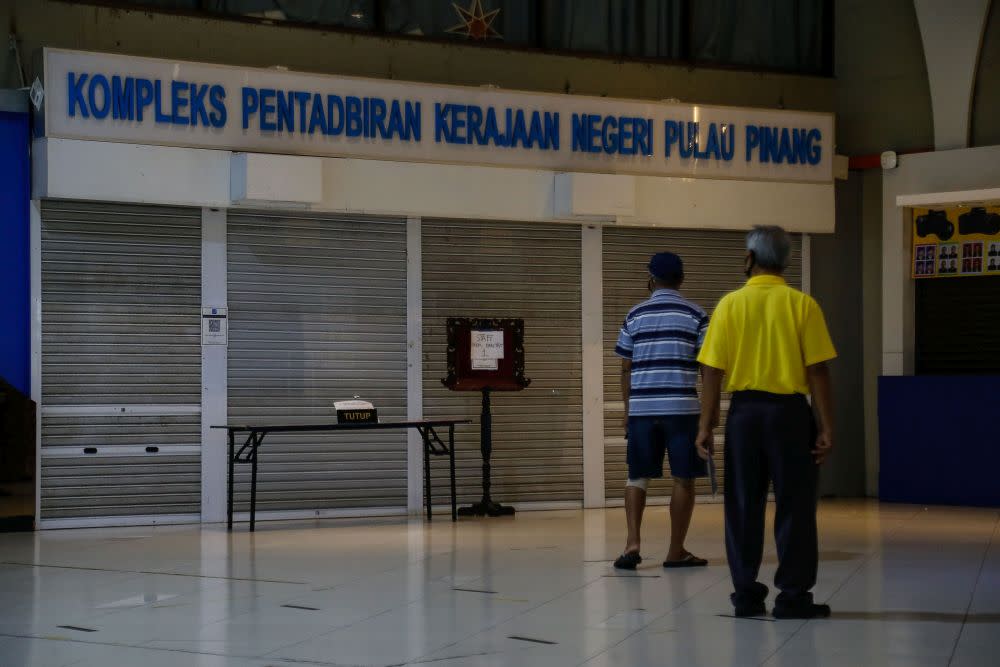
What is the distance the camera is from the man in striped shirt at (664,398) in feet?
24.7

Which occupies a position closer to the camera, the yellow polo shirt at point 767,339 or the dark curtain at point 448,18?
the yellow polo shirt at point 767,339

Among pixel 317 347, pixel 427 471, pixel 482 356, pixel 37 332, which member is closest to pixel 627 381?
pixel 427 471

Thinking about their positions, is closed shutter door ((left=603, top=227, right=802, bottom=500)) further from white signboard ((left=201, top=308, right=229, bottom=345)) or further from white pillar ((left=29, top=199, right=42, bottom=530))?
white pillar ((left=29, top=199, right=42, bottom=530))

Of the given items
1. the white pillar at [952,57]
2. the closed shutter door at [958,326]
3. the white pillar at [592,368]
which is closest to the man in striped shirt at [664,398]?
the white pillar at [592,368]

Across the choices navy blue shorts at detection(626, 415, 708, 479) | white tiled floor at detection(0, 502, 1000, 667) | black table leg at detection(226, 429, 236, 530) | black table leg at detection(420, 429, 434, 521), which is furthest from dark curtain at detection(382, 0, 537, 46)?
navy blue shorts at detection(626, 415, 708, 479)

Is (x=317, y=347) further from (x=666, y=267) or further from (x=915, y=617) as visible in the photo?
(x=915, y=617)

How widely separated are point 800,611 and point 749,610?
23 cm

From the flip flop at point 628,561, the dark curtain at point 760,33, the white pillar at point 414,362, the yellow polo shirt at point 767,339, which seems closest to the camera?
the yellow polo shirt at point 767,339

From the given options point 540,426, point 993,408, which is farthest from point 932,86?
point 540,426

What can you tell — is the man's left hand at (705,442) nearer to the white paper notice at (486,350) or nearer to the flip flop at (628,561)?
the flip flop at (628,561)

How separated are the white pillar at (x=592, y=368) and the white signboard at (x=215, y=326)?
316cm

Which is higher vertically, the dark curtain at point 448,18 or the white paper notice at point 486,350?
the dark curtain at point 448,18

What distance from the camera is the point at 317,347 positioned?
1100 cm

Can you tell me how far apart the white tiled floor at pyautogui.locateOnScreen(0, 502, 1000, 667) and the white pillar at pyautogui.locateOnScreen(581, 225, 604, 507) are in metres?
1.83
